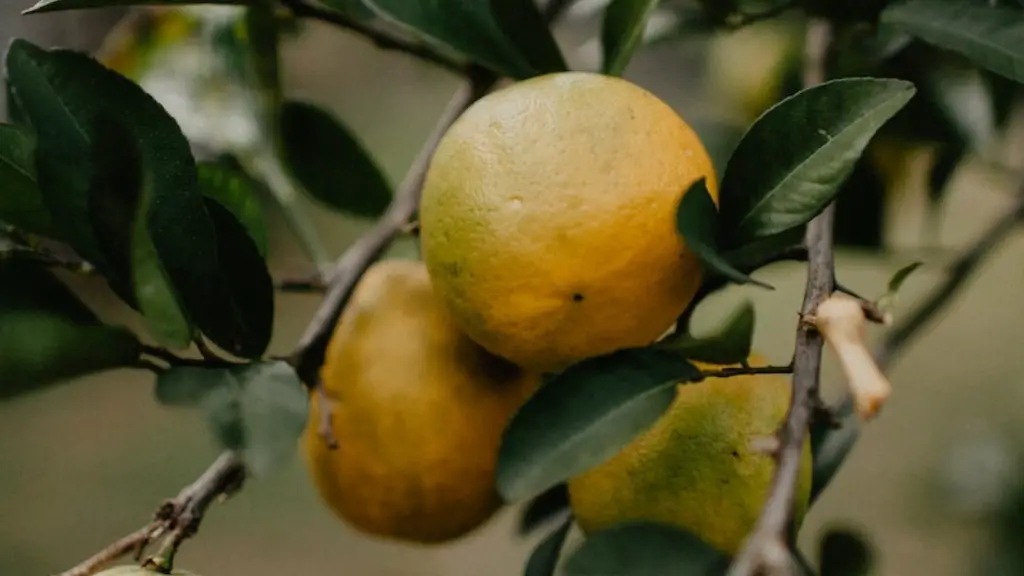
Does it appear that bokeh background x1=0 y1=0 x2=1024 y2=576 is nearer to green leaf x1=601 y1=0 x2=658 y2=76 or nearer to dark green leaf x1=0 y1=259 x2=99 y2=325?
green leaf x1=601 y1=0 x2=658 y2=76

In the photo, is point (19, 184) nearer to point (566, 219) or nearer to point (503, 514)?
point (566, 219)

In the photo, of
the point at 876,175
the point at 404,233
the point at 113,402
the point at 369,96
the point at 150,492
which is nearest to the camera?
the point at 404,233

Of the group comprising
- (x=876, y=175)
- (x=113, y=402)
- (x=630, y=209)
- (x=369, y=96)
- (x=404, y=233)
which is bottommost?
(x=113, y=402)

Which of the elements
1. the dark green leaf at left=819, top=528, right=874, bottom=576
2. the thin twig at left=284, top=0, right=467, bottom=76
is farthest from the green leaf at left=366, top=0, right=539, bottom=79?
the dark green leaf at left=819, top=528, right=874, bottom=576

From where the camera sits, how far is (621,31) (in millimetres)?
508

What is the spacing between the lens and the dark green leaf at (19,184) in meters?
0.44

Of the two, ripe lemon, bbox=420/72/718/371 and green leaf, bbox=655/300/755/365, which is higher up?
ripe lemon, bbox=420/72/718/371

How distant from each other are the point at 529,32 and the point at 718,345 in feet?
0.59

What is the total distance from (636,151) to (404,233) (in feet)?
0.74

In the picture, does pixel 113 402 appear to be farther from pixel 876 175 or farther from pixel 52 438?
pixel 876 175

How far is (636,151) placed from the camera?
43 cm

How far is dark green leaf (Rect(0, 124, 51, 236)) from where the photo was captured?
440mm

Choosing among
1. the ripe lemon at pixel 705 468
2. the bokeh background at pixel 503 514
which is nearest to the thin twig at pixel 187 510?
the ripe lemon at pixel 705 468

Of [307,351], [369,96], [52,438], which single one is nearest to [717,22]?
[307,351]
